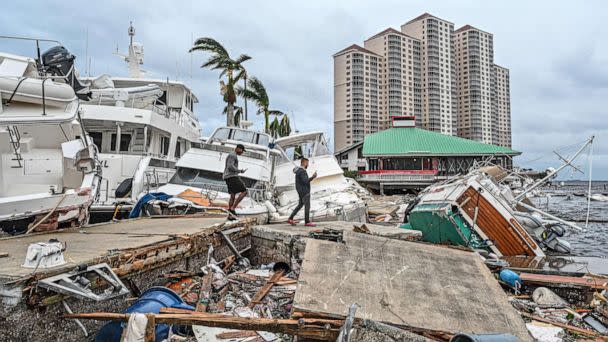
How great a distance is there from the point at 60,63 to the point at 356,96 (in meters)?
61.6

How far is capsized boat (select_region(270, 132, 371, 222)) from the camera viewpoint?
1122 centimetres

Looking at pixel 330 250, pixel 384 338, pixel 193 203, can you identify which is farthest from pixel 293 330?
pixel 193 203

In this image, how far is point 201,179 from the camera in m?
12.1

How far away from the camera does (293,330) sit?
3.37 metres

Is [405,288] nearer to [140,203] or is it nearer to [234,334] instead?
[234,334]

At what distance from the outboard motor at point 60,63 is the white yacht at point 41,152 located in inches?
0.7

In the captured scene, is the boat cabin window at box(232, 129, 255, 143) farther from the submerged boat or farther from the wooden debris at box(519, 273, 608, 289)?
the wooden debris at box(519, 273, 608, 289)

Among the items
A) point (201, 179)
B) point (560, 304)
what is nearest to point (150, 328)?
point (560, 304)

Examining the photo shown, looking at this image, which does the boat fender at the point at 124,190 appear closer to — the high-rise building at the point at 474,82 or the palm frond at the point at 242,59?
the palm frond at the point at 242,59

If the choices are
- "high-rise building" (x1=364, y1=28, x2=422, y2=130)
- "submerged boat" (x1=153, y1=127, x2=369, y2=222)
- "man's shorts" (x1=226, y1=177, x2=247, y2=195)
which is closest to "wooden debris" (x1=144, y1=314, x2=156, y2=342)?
"man's shorts" (x1=226, y1=177, x2=247, y2=195)

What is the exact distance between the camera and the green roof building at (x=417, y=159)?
134ft

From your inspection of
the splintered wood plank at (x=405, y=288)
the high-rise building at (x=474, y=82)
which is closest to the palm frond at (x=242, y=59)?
the splintered wood plank at (x=405, y=288)

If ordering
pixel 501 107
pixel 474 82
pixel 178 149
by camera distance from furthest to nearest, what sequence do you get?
pixel 501 107 → pixel 474 82 → pixel 178 149

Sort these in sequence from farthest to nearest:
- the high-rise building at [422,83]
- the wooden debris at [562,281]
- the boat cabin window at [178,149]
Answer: the high-rise building at [422,83] < the boat cabin window at [178,149] < the wooden debris at [562,281]
